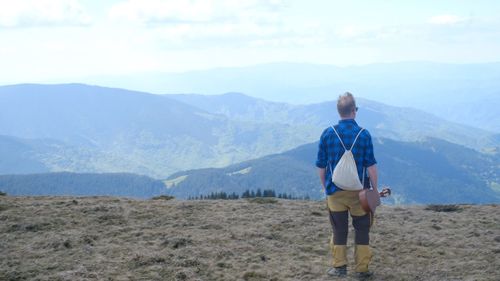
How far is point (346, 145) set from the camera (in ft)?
34.3

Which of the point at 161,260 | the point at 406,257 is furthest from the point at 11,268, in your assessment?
the point at 406,257

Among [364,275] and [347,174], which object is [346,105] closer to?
[347,174]

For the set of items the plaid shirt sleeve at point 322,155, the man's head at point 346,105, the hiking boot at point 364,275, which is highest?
the man's head at point 346,105

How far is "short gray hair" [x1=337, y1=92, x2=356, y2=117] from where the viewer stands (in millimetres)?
10352

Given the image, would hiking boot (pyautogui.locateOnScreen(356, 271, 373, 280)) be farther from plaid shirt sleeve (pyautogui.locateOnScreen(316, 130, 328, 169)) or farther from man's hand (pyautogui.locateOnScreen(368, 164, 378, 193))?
plaid shirt sleeve (pyautogui.locateOnScreen(316, 130, 328, 169))

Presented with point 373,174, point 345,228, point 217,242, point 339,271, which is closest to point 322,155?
point 373,174

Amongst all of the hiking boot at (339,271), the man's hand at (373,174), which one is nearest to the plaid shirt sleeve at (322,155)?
the man's hand at (373,174)

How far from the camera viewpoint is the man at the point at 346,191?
34.2 feet

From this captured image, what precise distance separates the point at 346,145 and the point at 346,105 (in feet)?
2.67

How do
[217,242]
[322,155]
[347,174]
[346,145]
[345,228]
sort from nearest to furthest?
[347,174] → [346,145] → [345,228] → [322,155] → [217,242]

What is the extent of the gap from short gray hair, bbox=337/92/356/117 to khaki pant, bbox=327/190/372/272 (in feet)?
5.36

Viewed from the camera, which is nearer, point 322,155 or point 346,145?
point 346,145

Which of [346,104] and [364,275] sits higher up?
[346,104]

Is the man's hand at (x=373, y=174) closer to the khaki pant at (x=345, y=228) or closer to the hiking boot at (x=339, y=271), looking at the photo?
the khaki pant at (x=345, y=228)
